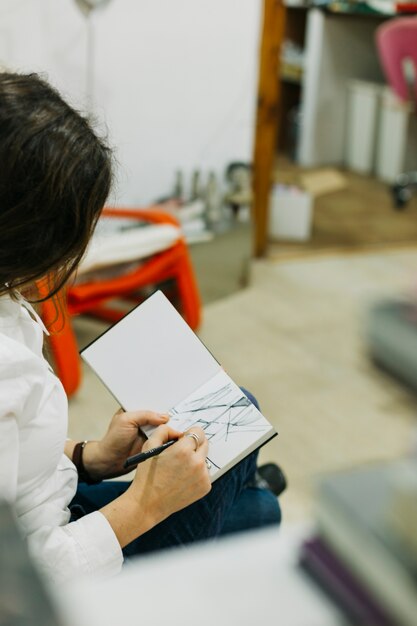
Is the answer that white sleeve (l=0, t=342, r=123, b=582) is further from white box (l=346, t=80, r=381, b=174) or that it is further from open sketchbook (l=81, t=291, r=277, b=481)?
white box (l=346, t=80, r=381, b=174)

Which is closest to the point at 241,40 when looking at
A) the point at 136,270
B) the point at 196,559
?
the point at 136,270

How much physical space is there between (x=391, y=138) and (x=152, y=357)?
14.1 feet

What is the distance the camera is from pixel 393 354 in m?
0.24

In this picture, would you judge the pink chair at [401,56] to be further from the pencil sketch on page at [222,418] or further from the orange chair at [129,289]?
the pencil sketch on page at [222,418]

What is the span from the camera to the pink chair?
3931mm

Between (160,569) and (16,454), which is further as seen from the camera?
(16,454)

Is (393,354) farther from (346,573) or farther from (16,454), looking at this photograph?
(16,454)

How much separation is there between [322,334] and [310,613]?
8.13ft

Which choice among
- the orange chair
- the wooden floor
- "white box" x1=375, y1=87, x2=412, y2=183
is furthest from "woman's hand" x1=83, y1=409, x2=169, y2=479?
"white box" x1=375, y1=87, x2=412, y2=183

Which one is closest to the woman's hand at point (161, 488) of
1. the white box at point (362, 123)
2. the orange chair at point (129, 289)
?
the orange chair at point (129, 289)

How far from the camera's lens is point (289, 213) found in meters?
3.74

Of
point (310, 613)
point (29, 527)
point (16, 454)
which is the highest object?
point (310, 613)

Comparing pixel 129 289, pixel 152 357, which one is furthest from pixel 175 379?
pixel 129 289

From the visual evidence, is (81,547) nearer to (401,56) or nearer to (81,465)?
(81,465)
